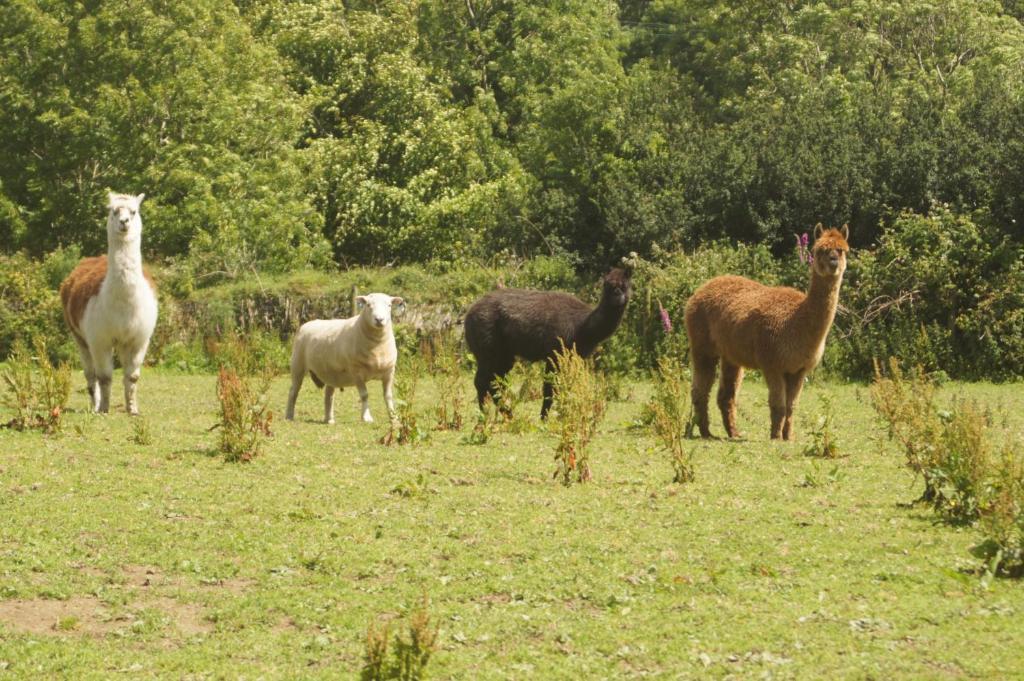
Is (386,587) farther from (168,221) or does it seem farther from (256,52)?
(256,52)

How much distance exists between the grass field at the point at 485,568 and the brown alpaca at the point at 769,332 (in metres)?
1.37

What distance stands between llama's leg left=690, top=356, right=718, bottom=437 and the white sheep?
2.98 meters

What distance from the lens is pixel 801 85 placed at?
35.4m

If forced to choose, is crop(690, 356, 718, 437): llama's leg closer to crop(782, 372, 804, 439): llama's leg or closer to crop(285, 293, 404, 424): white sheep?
crop(782, 372, 804, 439): llama's leg

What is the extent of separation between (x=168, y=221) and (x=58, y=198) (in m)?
3.71

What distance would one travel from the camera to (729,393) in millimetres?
15188

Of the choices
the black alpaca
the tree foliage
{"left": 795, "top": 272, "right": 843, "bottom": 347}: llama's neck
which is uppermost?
the tree foliage

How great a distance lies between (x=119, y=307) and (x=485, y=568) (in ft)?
26.1

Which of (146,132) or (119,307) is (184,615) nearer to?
(119,307)

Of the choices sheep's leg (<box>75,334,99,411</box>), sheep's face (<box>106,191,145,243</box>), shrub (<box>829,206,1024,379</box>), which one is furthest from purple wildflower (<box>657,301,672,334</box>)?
sheep's face (<box>106,191,145,243</box>)

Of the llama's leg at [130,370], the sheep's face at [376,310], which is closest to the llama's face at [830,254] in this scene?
the sheep's face at [376,310]

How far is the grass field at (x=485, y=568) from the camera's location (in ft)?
24.0

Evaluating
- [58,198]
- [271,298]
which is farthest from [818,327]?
[58,198]

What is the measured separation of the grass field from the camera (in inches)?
288
